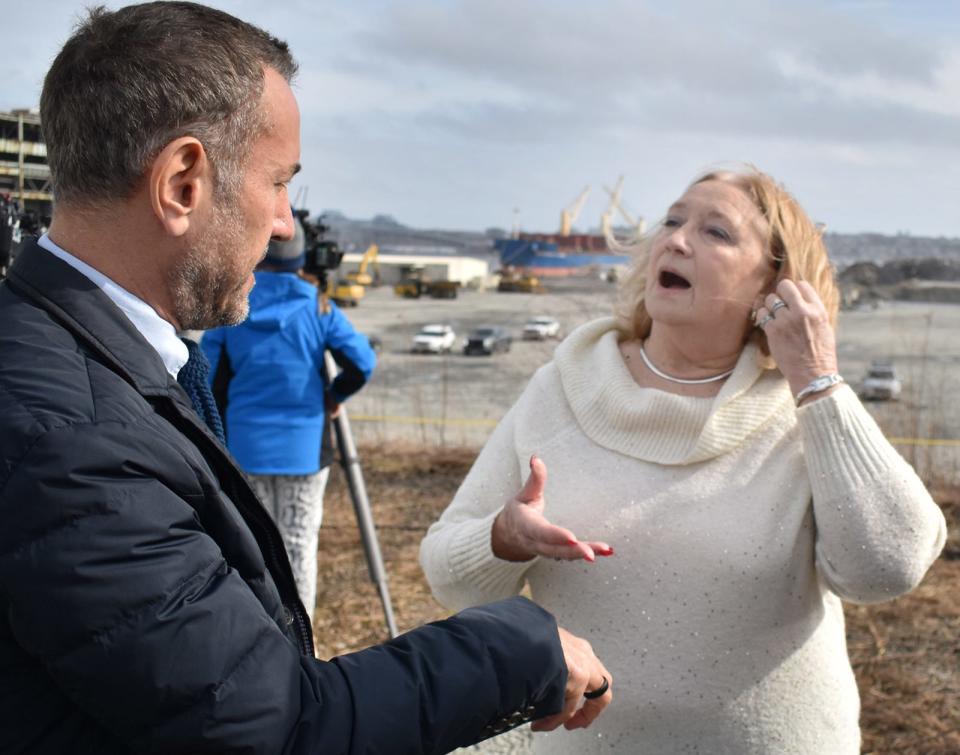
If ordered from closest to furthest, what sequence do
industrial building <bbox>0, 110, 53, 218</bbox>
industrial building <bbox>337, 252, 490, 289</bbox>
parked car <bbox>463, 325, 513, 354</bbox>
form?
industrial building <bbox>0, 110, 53, 218</bbox> < parked car <bbox>463, 325, 513, 354</bbox> < industrial building <bbox>337, 252, 490, 289</bbox>

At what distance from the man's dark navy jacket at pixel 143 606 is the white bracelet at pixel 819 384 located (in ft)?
3.14

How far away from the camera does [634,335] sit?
2.29 m

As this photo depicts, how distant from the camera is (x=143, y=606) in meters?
0.93

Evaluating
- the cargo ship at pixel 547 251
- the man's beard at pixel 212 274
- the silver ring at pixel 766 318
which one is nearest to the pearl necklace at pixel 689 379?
the silver ring at pixel 766 318

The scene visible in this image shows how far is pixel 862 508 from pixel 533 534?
0.59 m

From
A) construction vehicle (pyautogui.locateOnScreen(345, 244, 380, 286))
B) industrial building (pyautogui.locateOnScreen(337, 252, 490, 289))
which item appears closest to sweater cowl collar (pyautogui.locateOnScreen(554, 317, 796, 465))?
construction vehicle (pyautogui.locateOnScreen(345, 244, 380, 286))

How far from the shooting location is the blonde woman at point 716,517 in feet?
5.97

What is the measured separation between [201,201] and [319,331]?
8.49ft

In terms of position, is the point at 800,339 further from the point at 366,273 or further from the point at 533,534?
the point at 366,273

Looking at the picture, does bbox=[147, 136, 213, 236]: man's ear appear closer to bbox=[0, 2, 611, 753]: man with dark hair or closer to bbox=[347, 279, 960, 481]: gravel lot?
bbox=[0, 2, 611, 753]: man with dark hair

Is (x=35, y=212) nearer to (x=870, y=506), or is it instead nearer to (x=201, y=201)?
(x=201, y=201)

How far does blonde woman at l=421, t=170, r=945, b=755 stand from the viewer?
1.82m

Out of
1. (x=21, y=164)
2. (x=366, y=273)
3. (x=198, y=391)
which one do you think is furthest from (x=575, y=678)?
(x=366, y=273)

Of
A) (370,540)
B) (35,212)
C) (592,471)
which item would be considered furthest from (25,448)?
(370,540)
